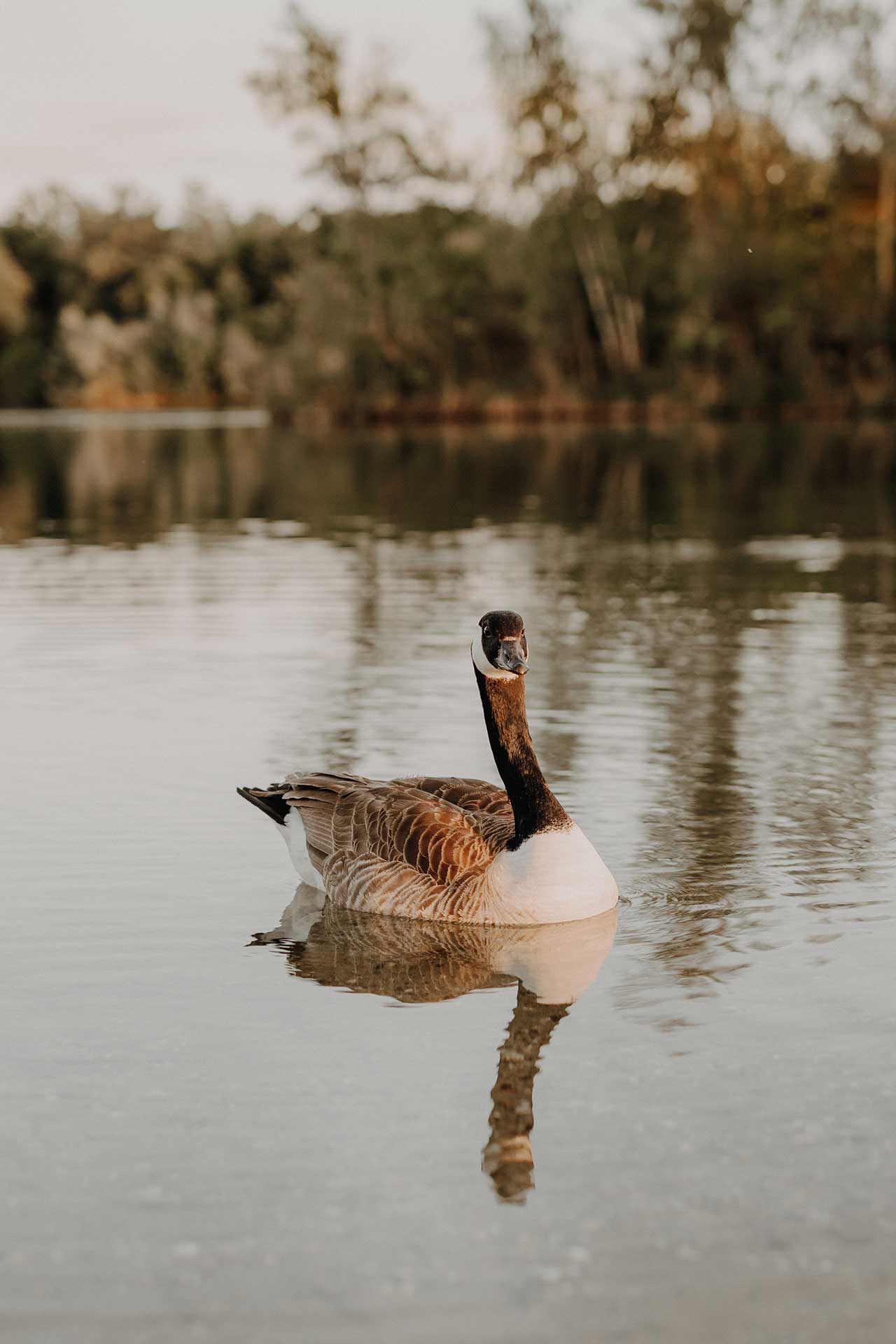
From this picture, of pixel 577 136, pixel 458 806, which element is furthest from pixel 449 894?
pixel 577 136

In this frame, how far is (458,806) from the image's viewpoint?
29.6 ft

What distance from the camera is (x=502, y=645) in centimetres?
844

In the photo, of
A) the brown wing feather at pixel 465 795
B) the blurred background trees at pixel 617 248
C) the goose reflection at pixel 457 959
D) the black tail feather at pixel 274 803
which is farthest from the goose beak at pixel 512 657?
the blurred background trees at pixel 617 248

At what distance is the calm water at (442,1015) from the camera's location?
4.96 metres

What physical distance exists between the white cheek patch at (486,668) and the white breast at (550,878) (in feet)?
2.89

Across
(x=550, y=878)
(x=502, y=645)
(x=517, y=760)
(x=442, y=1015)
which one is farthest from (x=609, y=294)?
(x=442, y=1015)

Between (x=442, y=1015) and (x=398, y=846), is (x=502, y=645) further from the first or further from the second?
(x=442, y=1015)

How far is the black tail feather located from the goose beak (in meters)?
1.50

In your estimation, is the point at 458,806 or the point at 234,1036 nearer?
the point at 234,1036

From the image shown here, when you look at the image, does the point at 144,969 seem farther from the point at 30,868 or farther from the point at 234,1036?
the point at 30,868

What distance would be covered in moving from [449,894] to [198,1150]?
2.66 m

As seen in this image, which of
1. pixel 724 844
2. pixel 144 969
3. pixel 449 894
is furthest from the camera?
pixel 724 844

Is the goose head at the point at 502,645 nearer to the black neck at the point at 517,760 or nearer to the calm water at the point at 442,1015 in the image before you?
the black neck at the point at 517,760

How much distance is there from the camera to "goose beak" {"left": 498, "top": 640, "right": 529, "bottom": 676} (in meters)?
8.33
